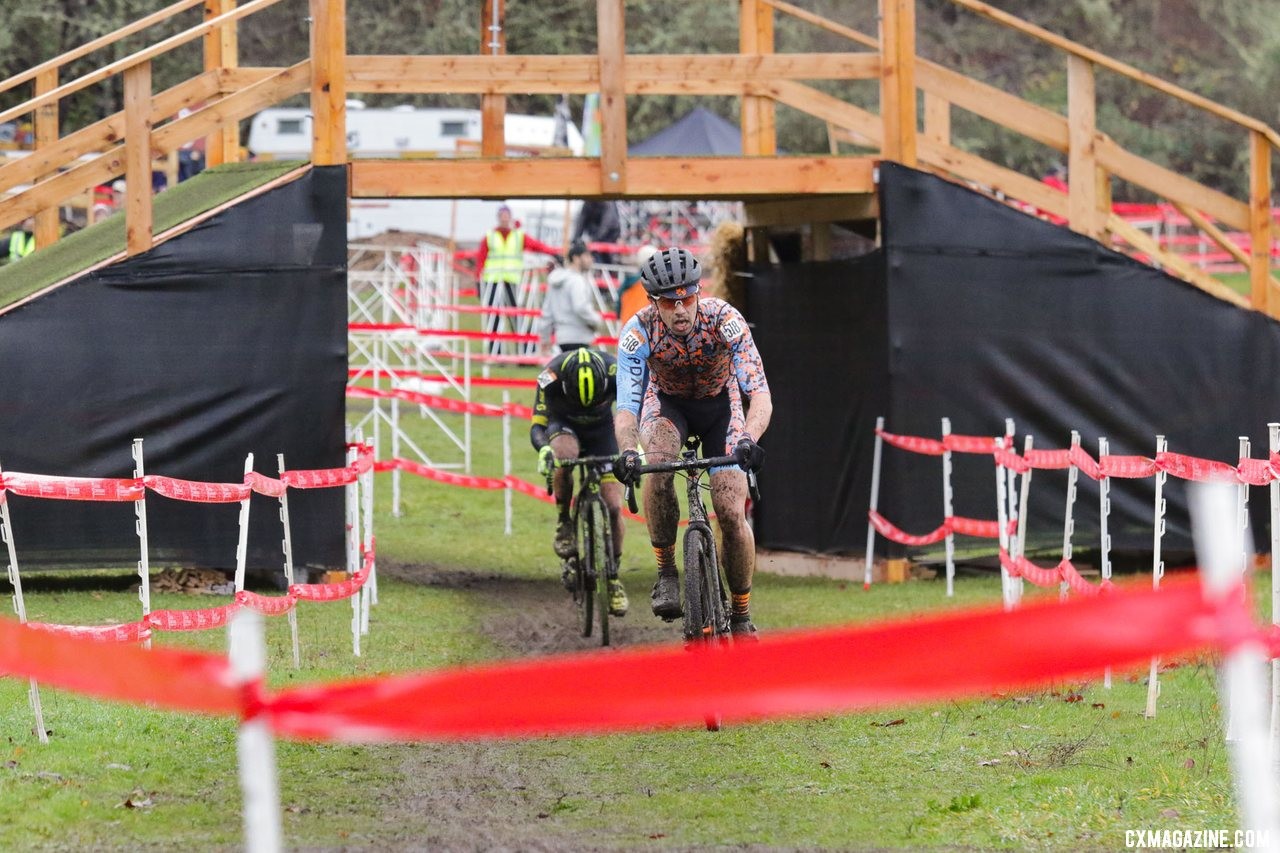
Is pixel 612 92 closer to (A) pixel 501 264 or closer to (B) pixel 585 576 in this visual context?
(B) pixel 585 576

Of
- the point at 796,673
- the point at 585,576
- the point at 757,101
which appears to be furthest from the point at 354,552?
the point at 796,673

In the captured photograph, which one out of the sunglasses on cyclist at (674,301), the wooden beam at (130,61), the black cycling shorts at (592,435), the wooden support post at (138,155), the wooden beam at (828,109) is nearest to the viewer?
the sunglasses on cyclist at (674,301)

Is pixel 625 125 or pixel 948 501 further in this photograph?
Answer: pixel 948 501

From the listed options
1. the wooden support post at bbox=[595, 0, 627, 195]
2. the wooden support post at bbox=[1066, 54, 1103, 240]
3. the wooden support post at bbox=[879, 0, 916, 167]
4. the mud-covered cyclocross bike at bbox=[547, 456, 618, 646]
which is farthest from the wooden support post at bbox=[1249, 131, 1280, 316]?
the mud-covered cyclocross bike at bbox=[547, 456, 618, 646]

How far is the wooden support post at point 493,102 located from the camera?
1356cm

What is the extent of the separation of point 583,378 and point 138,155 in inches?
129

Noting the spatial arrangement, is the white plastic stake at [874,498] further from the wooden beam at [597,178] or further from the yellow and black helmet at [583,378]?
the yellow and black helmet at [583,378]

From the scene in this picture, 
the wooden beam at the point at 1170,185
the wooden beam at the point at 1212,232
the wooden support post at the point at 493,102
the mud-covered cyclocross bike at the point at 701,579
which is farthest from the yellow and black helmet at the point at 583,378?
the wooden beam at the point at 1212,232

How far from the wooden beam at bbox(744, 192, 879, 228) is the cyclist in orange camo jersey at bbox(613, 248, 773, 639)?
4.92m

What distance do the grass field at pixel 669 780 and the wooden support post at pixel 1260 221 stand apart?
5049 millimetres

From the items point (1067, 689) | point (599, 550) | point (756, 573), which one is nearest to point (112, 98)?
point (756, 573)

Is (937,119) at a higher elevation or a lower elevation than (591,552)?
higher

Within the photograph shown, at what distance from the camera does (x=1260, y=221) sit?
13633mm

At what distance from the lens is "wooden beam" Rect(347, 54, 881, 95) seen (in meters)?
13.0
